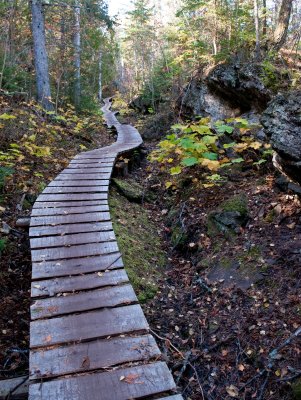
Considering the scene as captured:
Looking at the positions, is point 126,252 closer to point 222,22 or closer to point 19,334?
point 19,334

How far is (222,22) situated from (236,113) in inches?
182

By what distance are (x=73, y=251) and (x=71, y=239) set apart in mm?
333

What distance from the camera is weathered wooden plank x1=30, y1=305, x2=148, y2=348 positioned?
2.97m

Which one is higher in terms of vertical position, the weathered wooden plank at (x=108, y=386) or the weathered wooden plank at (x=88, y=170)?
the weathered wooden plank at (x=88, y=170)

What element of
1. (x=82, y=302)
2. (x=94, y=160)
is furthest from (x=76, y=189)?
(x=82, y=302)

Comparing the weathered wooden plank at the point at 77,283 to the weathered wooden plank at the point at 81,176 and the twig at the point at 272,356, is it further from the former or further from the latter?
the weathered wooden plank at the point at 81,176

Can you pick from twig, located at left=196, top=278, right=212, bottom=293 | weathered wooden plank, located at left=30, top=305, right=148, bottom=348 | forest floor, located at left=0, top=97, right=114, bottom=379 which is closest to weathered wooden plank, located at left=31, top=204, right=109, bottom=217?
forest floor, located at left=0, top=97, right=114, bottom=379

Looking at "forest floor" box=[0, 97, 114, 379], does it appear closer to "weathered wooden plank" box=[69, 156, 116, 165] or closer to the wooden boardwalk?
"weathered wooden plank" box=[69, 156, 116, 165]

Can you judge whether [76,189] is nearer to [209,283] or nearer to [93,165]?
[93,165]

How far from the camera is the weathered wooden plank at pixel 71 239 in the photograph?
14.9 ft

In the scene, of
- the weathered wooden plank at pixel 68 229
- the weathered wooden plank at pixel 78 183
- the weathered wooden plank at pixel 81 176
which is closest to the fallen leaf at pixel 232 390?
the weathered wooden plank at pixel 68 229

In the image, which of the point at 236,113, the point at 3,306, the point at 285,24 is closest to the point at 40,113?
the point at 236,113

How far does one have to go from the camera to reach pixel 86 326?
123 inches

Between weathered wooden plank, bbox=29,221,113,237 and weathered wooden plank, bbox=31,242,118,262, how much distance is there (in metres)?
0.42
